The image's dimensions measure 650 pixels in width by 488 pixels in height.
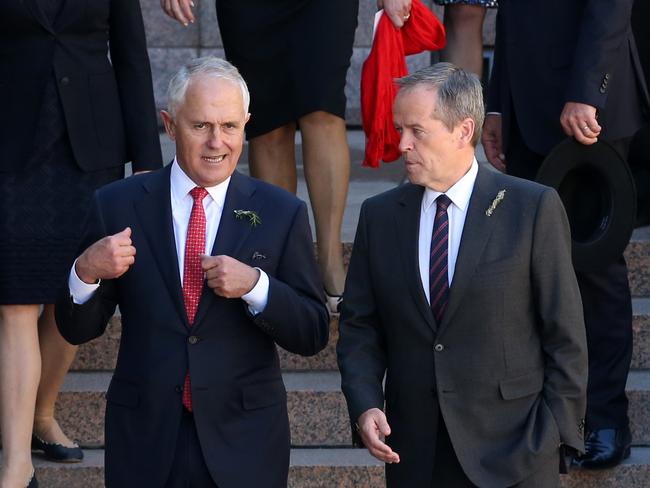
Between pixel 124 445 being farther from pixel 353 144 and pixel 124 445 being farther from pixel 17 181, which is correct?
pixel 353 144

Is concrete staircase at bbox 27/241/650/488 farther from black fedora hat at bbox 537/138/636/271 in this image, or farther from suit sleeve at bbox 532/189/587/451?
suit sleeve at bbox 532/189/587/451

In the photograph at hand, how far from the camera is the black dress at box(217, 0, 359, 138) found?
17.4ft

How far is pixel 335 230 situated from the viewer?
5457mm

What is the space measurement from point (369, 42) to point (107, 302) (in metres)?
5.39

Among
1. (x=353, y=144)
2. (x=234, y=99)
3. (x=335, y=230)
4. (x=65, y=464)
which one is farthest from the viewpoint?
(x=353, y=144)

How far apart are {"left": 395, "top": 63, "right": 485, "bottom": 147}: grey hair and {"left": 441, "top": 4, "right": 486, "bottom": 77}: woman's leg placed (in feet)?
7.13

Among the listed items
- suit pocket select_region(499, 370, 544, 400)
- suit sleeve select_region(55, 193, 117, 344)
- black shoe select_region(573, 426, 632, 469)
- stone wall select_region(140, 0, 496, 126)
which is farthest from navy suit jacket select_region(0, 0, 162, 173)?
stone wall select_region(140, 0, 496, 126)

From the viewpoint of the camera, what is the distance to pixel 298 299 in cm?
364

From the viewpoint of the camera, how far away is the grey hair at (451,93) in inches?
141

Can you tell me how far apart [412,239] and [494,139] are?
1.60 meters

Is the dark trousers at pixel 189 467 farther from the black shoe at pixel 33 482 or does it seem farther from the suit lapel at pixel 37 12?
the suit lapel at pixel 37 12

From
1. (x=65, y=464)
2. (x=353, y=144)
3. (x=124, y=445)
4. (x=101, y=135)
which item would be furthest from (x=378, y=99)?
(x=353, y=144)

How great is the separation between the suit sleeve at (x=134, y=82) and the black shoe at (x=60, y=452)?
1054 mm

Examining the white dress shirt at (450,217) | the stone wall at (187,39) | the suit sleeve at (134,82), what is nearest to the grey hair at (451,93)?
the white dress shirt at (450,217)
